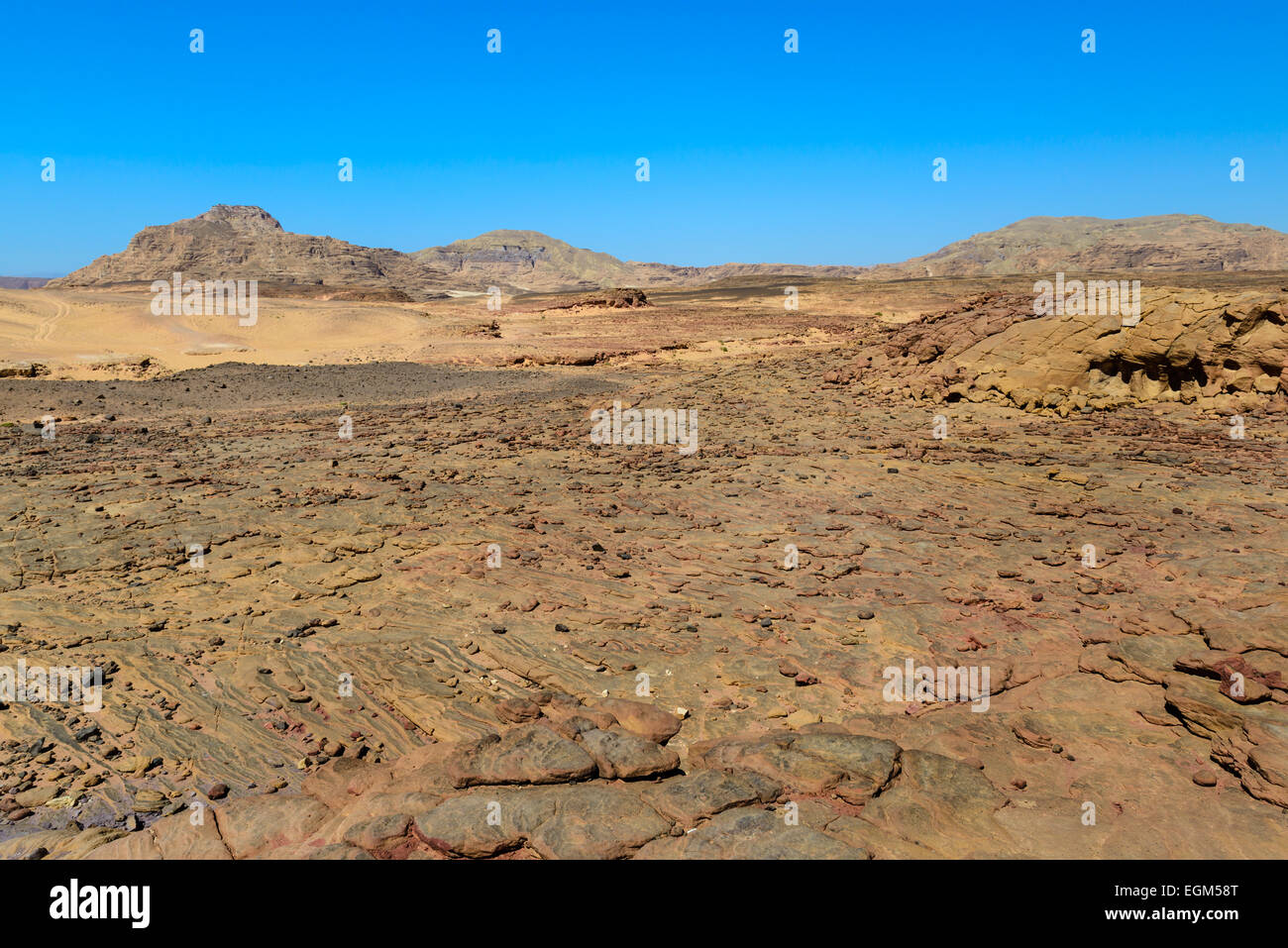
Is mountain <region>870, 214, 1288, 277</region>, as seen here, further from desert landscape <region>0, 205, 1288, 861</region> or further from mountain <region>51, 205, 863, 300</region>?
desert landscape <region>0, 205, 1288, 861</region>

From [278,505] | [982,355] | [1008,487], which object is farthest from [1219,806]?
[982,355]

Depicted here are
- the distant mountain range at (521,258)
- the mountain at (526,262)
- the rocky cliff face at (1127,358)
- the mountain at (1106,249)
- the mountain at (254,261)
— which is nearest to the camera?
the rocky cliff face at (1127,358)

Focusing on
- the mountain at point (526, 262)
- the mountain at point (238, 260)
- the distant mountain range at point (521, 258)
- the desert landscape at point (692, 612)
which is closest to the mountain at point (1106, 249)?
the distant mountain range at point (521, 258)

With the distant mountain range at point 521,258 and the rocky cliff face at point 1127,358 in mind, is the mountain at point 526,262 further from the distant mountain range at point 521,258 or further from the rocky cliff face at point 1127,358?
the rocky cliff face at point 1127,358

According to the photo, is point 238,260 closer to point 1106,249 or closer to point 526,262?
point 526,262

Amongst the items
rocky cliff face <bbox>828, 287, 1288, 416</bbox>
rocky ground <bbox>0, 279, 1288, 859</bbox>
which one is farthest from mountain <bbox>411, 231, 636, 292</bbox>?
rocky ground <bbox>0, 279, 1288, 859</bbox>

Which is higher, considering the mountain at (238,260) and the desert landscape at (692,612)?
the mountain at (238,260)
